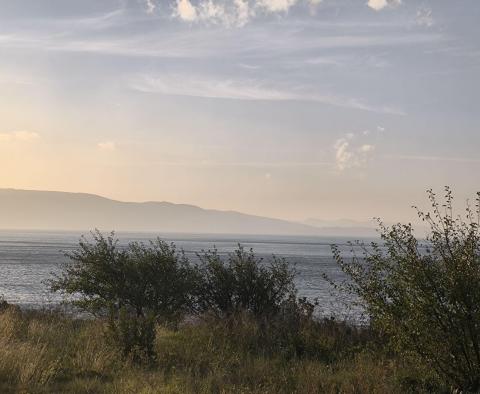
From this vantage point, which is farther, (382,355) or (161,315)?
(161,315)

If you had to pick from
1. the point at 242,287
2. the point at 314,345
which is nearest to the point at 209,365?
the point at 314,345

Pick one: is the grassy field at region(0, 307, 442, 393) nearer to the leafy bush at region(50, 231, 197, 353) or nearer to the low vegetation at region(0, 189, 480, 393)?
the low vegetation at region(0, 189, 480, 393)

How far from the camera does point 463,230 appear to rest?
994cm

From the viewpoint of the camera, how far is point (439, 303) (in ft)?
31.7

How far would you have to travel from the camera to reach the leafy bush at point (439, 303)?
944 centimetres

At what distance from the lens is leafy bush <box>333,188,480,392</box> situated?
31.0 ft

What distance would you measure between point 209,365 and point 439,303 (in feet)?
16.1

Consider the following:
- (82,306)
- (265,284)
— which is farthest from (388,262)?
(82,306)

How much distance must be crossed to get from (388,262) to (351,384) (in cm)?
238

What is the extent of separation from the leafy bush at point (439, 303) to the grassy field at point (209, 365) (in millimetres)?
691

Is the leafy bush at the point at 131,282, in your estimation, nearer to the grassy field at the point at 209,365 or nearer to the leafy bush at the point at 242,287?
the leafy bush at the point at 242,287

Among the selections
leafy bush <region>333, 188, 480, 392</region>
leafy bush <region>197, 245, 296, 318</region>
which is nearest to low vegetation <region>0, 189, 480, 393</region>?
leafy bush <region>333, 188, 480, 392</region>

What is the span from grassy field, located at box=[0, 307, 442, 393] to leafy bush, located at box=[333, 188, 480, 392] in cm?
69

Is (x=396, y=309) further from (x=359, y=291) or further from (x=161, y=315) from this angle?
(x=161, y=315)
